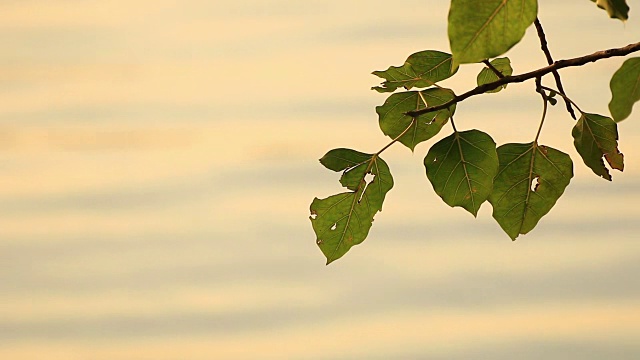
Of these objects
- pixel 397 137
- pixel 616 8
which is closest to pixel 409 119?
pixel 397 137

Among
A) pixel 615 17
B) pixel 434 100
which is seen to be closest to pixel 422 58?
pixel 434 100

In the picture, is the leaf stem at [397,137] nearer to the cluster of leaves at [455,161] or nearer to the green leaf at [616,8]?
the cluster of leaves at [455,161]

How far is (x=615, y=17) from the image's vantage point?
8.0 inches

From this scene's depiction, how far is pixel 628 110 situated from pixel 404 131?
10cm

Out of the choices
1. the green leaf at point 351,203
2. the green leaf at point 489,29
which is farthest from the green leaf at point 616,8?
the green leaf at point 351,203

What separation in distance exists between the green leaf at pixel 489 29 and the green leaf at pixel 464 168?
0.25 feet

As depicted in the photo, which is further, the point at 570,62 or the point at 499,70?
the point at 499,70

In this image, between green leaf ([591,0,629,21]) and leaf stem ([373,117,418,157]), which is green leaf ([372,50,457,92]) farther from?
green leaf ([591,0,629,21])

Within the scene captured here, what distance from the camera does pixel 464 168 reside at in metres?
0.30

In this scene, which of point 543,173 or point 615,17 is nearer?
point 615,17

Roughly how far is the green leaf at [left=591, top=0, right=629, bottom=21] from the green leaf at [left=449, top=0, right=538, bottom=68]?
0.02 metres

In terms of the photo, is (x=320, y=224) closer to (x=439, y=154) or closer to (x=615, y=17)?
(x=439, y=154)

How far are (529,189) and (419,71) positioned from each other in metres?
0.06

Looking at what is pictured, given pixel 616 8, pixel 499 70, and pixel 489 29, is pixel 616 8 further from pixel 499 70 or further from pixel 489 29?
pixel 499 70
